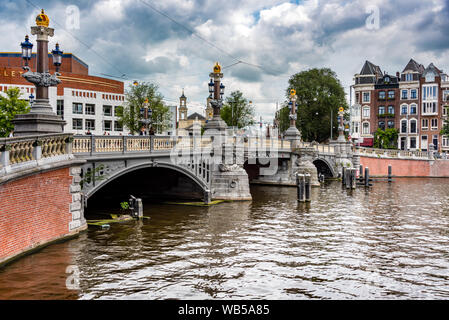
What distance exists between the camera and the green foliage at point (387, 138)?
237 feet

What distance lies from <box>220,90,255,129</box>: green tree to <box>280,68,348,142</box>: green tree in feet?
17.2

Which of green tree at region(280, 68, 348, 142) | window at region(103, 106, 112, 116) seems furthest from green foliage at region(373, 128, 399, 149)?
window at region(103, 106, 112, 116)

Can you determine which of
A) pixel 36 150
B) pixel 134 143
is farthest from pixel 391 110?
pixel 36 150

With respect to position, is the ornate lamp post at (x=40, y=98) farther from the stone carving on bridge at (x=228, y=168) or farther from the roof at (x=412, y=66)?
the roof at (x=412, y=66)

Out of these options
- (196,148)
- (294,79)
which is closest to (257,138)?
(196,148)

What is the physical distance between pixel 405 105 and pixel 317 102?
56.4 ft

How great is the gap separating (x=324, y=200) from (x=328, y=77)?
41.6 metres

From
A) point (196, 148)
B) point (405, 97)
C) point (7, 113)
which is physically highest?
point (405, 97)

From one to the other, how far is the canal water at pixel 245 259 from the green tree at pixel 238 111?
46590mm

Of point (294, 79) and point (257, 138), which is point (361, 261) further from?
point (294, 79)

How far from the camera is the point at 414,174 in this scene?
58812 millimetres

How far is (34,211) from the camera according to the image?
13.5 m

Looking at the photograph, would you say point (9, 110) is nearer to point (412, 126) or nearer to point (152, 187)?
point (152, 187)

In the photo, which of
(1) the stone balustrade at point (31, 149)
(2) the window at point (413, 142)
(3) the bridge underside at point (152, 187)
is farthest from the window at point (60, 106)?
(2) the window at point (413, 142)
